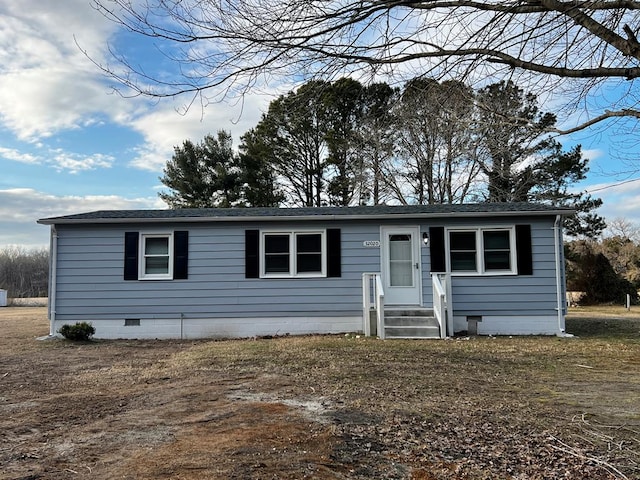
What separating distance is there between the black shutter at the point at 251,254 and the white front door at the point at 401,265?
2816 mm

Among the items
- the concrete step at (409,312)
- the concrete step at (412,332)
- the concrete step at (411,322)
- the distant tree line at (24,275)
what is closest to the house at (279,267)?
the concrete step at (409,312)

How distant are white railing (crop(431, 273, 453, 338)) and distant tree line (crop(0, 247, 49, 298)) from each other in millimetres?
34986

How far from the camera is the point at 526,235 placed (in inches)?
400

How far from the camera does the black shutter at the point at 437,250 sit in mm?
10266

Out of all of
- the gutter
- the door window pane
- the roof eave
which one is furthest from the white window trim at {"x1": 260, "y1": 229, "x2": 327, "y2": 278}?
the gutter

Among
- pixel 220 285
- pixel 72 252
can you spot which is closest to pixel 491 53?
pixel 220 285

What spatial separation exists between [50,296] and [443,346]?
854 cm

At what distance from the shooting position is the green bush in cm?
956

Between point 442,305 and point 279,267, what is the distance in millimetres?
3663

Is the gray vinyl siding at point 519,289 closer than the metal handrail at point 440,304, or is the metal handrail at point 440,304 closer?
A: the metal handrail at point 440,304

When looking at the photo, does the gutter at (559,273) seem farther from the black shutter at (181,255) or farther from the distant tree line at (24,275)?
the distant tree line at (24,275)

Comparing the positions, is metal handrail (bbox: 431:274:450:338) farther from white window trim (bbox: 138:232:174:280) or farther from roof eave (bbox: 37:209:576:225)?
white window trim (bbox: 138:232:174:280)

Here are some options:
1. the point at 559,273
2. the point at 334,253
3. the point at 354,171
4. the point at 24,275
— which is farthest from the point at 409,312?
the point at 24,275

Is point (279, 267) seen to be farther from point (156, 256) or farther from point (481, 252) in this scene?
point (481, 252)
